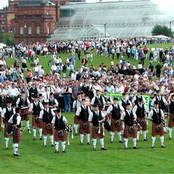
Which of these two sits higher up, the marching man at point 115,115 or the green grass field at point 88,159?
the marching man at point 115,115

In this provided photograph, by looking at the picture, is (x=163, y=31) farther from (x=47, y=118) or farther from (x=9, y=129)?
(x=9, y=129)

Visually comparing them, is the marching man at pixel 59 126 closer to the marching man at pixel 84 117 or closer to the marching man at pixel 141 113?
the marching man at pixel 84 117

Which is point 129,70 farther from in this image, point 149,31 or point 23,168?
point 149,31

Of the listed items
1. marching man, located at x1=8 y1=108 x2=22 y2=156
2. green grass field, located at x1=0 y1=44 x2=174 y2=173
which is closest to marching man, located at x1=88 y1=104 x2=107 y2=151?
green grass field, located at x1=0 y1=44 x2=174 y2=173

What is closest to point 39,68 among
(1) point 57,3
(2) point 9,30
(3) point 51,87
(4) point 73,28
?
(3) point 51,87

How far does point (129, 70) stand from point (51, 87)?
12095mm

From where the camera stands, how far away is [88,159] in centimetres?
2194

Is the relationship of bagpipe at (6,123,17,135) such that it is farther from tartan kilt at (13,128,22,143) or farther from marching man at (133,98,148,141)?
marching man at (133,98,148,141)

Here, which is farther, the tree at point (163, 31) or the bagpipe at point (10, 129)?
the tree at point (163, 31)

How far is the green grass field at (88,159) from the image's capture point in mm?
20288

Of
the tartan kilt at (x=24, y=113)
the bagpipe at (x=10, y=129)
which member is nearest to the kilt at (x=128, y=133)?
the bagpipe at (x=10, y=129)

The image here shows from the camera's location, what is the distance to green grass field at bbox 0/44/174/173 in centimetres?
2029

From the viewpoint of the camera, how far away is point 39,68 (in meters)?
46.9

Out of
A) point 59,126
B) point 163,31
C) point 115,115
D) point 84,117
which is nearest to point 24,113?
point 84,117
